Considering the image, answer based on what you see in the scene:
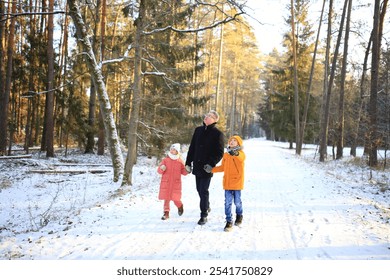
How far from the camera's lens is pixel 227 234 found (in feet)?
16.1

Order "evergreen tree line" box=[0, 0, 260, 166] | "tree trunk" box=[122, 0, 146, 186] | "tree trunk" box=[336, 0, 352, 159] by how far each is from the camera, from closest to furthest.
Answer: "tree trunk" box=[122, 0, 146, 186] < "evergreen tree line" box=[0, 0, 260, 166] < "tree trunk" box=[336, 0, 352, 159]

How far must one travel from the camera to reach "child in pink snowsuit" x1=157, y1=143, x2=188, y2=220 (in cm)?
588

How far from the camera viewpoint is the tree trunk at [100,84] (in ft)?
28.4

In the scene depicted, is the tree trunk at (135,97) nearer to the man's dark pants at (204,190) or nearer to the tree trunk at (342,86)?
the man's dark pants at (204,190)

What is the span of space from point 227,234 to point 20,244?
3377 mm

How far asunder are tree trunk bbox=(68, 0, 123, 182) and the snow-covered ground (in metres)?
1.15

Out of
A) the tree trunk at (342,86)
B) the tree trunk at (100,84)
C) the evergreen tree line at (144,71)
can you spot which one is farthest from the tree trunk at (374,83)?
the tree trunk at (100,84)

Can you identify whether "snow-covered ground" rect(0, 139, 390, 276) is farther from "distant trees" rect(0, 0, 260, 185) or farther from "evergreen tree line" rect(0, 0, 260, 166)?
"evergreen tree line" rect(0, 0, 260, 166)

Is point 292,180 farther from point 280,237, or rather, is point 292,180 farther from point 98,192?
point 98,192

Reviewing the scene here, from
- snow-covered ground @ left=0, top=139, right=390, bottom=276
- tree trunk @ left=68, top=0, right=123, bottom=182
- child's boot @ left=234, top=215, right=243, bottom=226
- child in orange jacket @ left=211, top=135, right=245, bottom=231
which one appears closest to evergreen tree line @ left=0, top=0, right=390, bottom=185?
tree trunk @ left=68, top=0, right=123, bottom=182

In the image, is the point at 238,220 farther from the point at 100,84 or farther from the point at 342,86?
the point at 342,86

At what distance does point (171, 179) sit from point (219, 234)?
1.61 metres

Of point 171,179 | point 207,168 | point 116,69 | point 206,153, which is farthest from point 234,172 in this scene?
point 116,69
